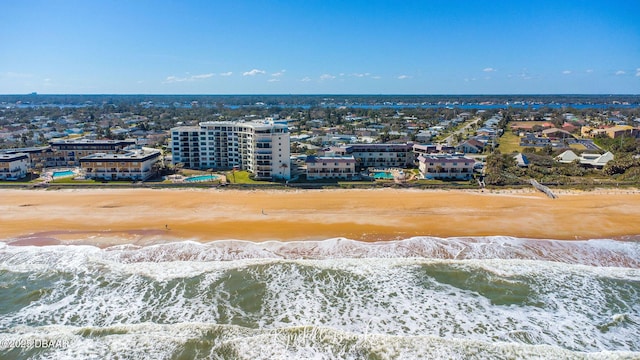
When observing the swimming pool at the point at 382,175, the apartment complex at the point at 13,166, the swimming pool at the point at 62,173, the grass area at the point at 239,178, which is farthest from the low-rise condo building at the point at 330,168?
the apartment complex at the point at 13,166

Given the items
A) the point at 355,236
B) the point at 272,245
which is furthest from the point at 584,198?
the point at 272,245

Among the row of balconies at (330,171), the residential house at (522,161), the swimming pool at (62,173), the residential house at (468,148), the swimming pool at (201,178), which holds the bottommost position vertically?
the swimming pool at (201,178)

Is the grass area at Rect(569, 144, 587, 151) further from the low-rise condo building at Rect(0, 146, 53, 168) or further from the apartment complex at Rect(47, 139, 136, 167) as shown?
the low-rise condo building at Rect(0, 146, 53, 168)

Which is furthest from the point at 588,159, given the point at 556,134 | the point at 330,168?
the point at 330,168

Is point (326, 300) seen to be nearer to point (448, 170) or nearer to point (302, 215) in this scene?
point (302, 215)

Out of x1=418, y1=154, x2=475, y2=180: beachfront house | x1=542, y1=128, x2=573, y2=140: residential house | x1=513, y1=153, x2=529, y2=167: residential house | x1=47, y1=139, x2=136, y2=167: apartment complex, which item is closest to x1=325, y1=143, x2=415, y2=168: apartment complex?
x1=418, y1=154, x2=475, y2=180: beachfront house

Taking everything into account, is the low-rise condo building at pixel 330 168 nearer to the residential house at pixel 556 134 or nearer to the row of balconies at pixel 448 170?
the row of balconies at pixel 448 170
